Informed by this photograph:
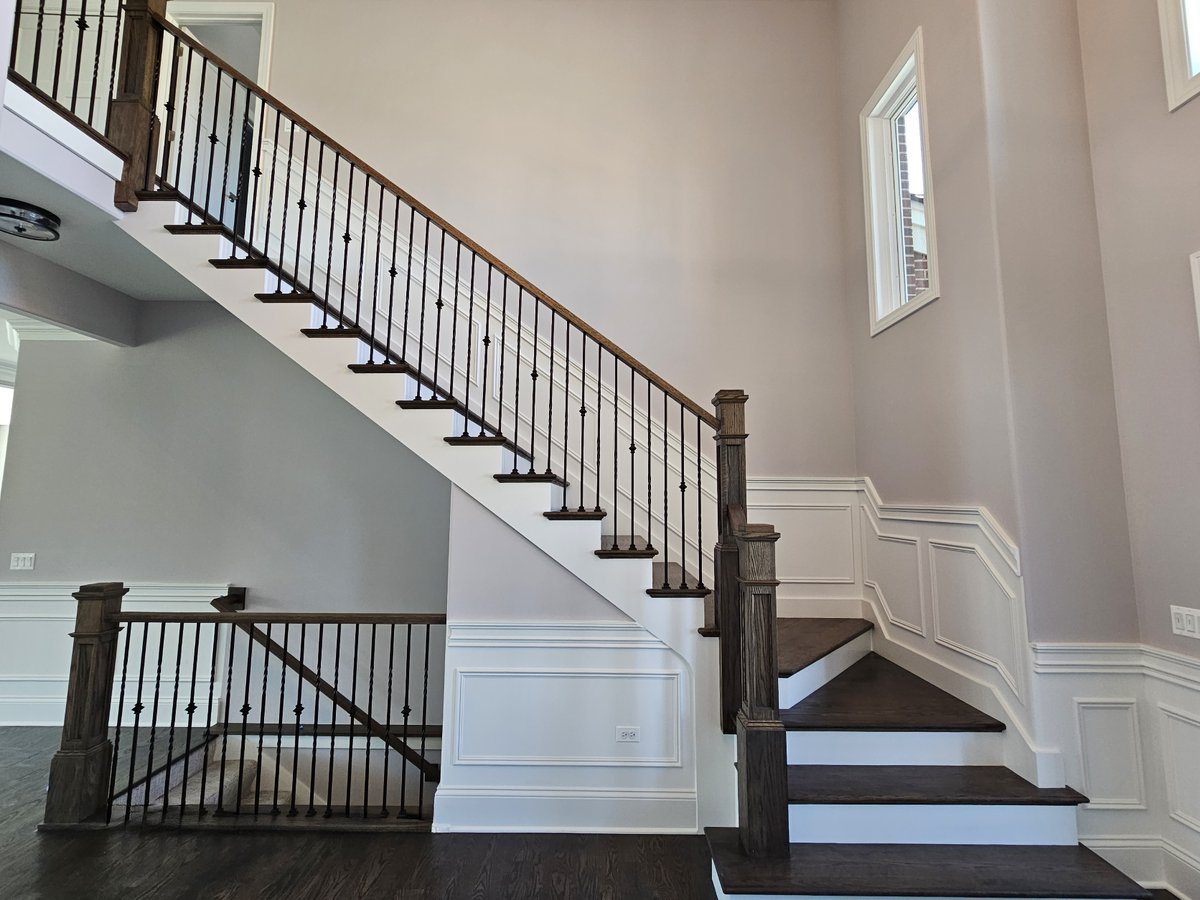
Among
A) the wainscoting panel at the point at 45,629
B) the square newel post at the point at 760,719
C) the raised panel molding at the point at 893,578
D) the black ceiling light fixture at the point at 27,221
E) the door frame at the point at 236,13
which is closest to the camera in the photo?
the square newel post at the point at 760,719

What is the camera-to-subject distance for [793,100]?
4270 millimetres

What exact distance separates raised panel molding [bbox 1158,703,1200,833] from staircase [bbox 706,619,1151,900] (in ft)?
1.01

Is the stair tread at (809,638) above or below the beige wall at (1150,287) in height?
below

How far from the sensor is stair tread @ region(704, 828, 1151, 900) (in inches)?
77.9

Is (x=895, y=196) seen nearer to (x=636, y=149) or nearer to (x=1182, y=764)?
(x=636, y=149)

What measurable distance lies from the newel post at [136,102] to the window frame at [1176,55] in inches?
178

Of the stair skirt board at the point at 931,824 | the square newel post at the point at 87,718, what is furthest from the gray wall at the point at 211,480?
the stair skirt board at the point at 931,824

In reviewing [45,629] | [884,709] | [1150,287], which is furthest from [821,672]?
[45,629]

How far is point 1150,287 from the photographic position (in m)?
2.29

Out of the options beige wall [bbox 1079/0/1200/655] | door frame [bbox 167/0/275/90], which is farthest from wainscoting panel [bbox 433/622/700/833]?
door frame [bbox 167/0/275/90]

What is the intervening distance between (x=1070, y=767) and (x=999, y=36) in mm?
3198

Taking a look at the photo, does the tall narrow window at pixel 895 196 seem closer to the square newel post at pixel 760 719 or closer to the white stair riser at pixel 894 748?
the square newel post at pixel 760 719

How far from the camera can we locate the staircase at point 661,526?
2.23m

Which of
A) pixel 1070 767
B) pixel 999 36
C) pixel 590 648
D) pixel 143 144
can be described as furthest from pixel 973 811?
pixel 143 144
